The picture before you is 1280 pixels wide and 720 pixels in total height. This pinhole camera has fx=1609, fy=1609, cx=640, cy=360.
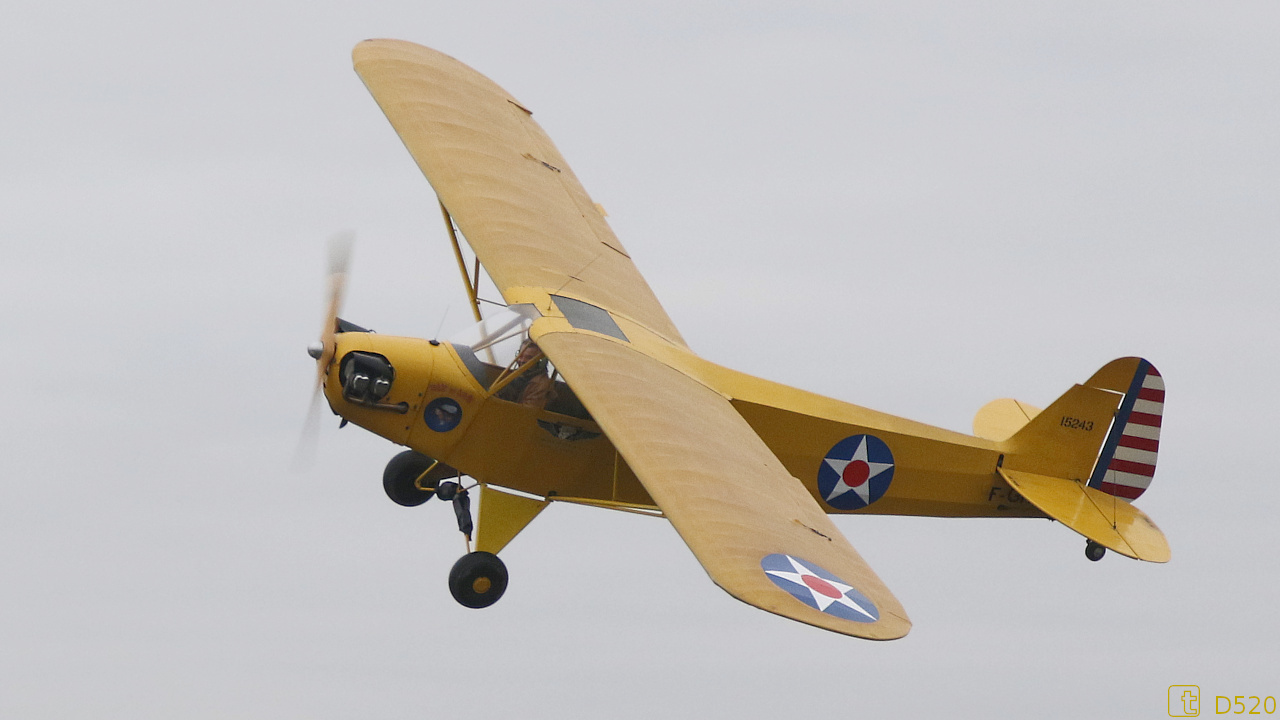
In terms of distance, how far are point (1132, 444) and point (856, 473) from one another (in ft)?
9.55

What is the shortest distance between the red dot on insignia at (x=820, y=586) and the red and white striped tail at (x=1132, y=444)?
5.76 meters

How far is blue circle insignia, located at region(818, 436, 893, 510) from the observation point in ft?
45.2

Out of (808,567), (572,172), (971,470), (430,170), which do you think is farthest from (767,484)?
(572,172)

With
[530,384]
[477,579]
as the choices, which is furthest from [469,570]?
[530,384]

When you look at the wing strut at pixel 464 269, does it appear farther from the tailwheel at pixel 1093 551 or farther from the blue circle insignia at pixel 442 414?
the tailwheel at pixel 1093 551

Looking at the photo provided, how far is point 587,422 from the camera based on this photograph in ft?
43.0

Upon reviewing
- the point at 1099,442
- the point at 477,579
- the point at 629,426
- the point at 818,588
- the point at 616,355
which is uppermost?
the point at 1099,442

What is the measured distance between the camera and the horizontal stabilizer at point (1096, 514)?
14.1m

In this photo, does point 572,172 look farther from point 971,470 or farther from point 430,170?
point 971,470

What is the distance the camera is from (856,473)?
1391 centimetres

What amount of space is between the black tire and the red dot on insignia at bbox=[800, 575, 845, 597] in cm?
497

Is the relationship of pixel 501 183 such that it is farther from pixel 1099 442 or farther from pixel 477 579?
→ pixel 1099 442

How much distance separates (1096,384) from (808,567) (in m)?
5.75

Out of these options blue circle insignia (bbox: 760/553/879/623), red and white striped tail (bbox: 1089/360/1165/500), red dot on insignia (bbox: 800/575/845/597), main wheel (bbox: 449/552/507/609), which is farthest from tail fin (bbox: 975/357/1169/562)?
red dot on insignia (bbox: 800/575/845/597)
